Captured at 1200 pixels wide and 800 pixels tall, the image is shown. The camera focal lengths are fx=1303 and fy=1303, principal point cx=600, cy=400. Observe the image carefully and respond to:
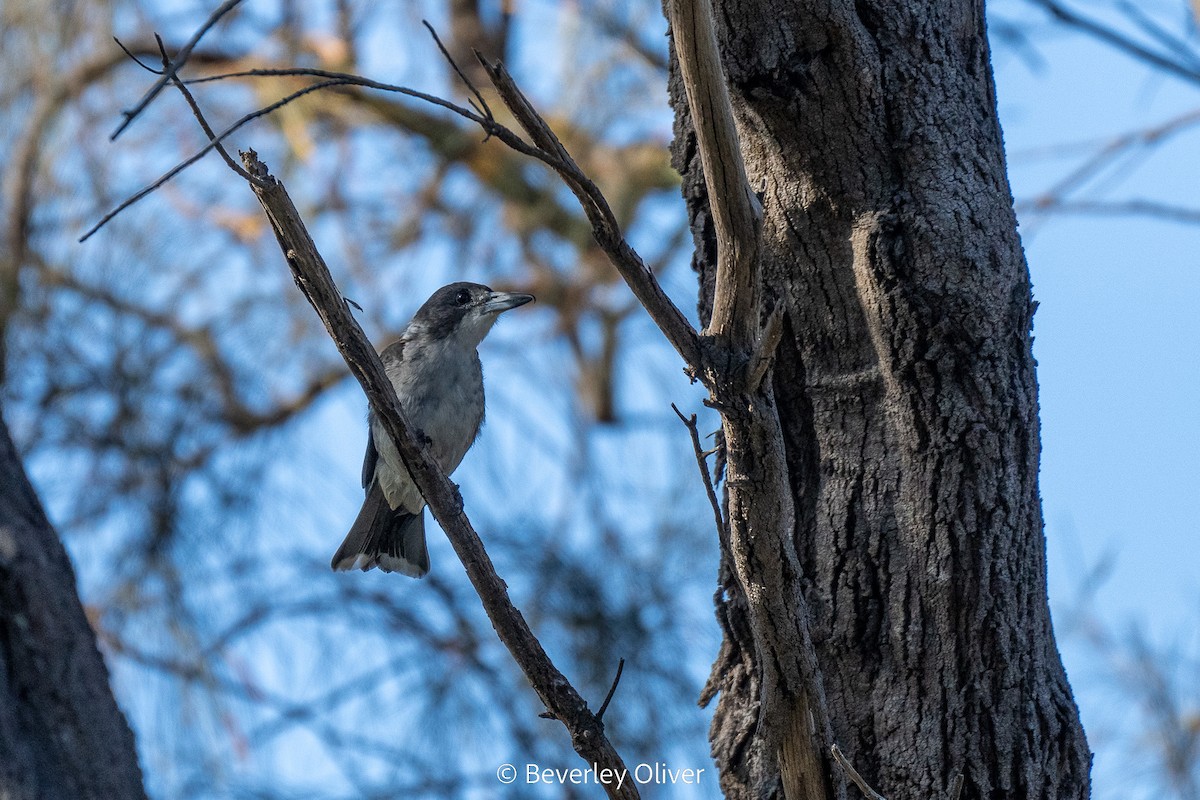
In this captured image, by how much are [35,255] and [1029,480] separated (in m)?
3.81

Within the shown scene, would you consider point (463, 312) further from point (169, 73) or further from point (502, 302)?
point (169, 73)

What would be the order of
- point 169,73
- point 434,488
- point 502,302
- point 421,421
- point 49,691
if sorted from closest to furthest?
point 169,73 → point 434,488 → point 49,691 → point 421,421 → point 502,302

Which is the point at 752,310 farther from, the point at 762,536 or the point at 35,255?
the point at 35,255

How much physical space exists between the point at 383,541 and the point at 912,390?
2385 mm

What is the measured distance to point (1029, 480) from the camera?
7.89 ft

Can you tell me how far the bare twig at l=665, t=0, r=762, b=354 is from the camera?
182cm

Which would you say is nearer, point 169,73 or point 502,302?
point 169,73

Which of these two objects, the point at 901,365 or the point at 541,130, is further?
the point at 901,365

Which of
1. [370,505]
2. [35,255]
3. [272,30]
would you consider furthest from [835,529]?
[272,30]

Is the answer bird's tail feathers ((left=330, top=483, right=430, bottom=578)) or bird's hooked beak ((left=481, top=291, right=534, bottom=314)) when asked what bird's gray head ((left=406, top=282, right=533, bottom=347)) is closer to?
bird's hooked beak ((left=481, top=291, right=534, bottom=314))

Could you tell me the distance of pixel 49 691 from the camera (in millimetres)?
2467

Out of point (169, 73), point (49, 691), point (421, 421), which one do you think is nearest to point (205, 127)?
point (169, 73)

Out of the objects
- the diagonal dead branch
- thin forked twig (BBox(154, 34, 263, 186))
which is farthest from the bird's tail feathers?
thin forked twig (BBox(154, 34, 263, 186))

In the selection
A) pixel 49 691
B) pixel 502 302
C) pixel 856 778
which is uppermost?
pixel 502 302
